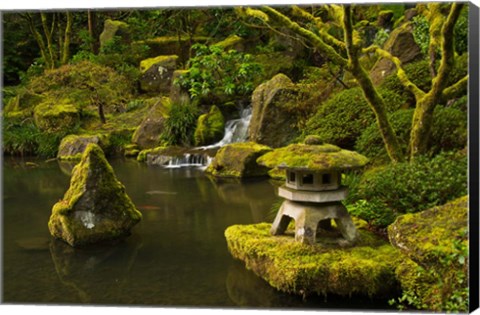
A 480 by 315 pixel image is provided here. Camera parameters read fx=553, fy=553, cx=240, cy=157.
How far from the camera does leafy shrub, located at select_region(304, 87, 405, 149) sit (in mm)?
8344

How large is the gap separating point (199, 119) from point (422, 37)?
6299mm

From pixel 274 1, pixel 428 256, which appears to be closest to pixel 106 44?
pixel 274 1

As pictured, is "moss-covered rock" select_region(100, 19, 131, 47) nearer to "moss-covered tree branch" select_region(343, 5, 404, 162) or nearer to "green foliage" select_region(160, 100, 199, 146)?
"moss-covered tree branch" select_region(343, 5, 404, 162)

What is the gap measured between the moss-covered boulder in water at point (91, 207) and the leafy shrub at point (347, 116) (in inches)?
143

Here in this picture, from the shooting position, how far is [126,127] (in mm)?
11977

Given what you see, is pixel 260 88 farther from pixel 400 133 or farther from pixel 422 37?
pixel 400 133

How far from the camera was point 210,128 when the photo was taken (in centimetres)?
1365

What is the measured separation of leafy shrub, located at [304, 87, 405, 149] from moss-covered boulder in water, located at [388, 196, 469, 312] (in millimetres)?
4007

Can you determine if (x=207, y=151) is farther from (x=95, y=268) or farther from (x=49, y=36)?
(x=95, y=268)

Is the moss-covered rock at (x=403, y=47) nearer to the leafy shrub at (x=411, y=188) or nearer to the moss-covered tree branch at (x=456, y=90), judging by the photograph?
the moss-covered tree branch at (x=456, y=90)

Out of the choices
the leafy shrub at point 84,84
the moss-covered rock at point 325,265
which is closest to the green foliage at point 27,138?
the leafy shrub at point 84,84

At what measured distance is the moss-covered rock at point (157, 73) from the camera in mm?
11281

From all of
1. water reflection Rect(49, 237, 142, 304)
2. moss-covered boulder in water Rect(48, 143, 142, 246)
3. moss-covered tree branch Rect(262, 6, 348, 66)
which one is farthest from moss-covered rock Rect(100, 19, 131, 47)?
water reflection Rect(49, 237, 142, 304)

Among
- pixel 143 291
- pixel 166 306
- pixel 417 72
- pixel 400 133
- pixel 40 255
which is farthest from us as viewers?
pixel 417 72
